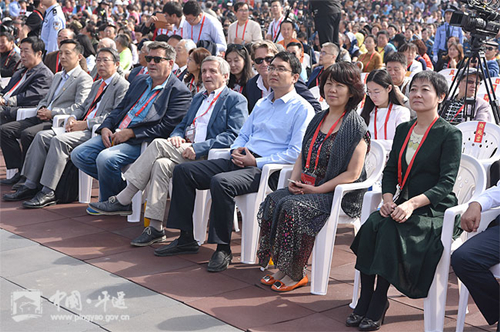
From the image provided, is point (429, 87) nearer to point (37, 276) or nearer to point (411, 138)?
point (411, 138)

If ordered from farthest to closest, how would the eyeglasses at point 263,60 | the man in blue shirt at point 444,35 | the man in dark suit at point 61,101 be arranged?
the man in blue shirt at point 444,35 → the man in dark suit at point 61,101 → the eyeglasses at point 263,60

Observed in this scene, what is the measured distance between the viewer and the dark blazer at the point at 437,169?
3.29 meters

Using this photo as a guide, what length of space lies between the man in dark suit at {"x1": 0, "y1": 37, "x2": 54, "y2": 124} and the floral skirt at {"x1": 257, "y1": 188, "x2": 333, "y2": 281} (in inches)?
168

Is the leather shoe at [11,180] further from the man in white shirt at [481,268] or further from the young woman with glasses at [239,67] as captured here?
the man in white shirt at [481,268]

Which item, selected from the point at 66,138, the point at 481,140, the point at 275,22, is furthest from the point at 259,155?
the point at 275,22

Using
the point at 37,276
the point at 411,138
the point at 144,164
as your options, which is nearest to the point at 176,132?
the point at 144,164

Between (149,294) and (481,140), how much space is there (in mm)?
2620

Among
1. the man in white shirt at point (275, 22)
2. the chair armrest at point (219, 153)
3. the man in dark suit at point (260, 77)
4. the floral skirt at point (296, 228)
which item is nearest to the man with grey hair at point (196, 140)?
the chair armrest at point (219, 153)

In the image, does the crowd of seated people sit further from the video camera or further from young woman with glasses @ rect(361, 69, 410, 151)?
the video camera

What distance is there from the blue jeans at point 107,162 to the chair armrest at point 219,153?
984 mm

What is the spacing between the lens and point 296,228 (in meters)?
3.69

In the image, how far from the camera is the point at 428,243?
3178mm

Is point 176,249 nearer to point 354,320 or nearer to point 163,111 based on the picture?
point 163,111

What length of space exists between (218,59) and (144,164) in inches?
40.7
